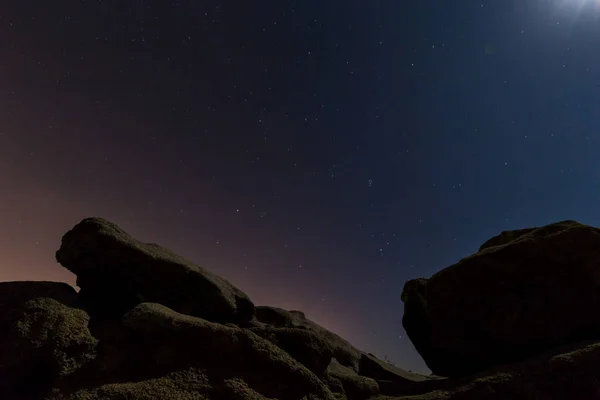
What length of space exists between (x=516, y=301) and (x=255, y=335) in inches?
458

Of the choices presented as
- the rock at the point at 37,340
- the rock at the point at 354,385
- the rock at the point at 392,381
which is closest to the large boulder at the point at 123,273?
the rock at the point at 37,340

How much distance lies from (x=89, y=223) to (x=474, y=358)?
17378 millimetres

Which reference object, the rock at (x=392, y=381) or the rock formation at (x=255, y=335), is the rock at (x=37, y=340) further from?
the rock at (x=392, y=381)

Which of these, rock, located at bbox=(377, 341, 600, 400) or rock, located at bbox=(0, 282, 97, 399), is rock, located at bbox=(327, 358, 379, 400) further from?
rock, located at bbox=(0, 282, 97, 399)

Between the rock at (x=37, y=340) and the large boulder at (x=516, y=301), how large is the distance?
14658mm

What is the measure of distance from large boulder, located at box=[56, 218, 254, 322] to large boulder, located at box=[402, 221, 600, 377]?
10756 millimetres

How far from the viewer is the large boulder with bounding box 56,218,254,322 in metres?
13.9

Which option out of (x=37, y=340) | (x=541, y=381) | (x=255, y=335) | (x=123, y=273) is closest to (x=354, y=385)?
(x=255, y=335)

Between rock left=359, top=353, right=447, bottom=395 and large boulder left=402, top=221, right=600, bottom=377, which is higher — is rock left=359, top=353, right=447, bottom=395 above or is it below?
below

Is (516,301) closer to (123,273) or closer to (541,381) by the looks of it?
(541,381)

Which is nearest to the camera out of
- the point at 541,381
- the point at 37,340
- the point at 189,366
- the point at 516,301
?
the point at 37,340

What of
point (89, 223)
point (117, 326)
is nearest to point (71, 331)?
point (117, 326)

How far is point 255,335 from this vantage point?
1223 centimetres

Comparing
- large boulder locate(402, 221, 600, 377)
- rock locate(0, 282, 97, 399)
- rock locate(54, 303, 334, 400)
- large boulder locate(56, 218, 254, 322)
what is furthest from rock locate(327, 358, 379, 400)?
rock locate(0, 282, 97, 399)
